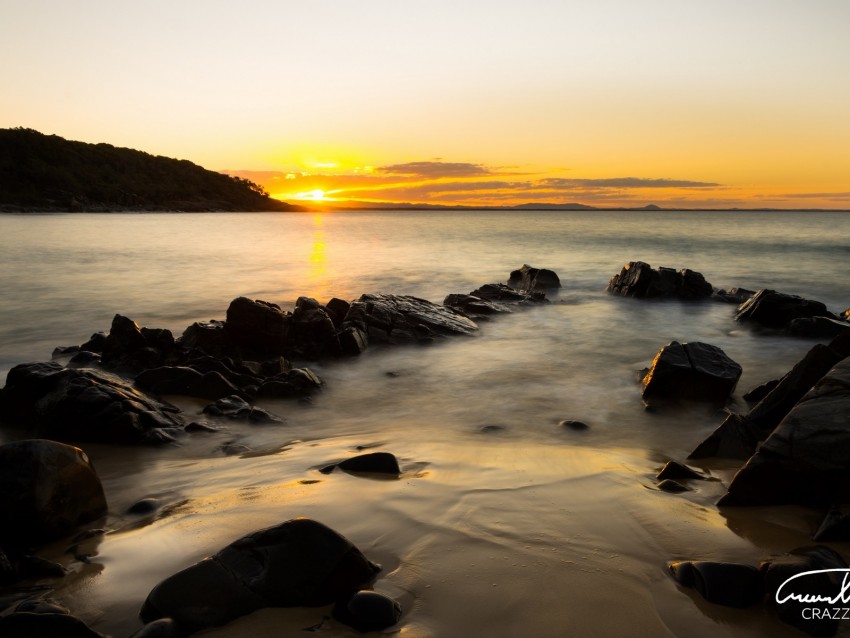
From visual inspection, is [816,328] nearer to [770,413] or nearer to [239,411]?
[770,413]

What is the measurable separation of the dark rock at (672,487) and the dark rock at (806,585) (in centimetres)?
134

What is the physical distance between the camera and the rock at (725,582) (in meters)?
2.94

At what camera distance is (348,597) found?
291cm

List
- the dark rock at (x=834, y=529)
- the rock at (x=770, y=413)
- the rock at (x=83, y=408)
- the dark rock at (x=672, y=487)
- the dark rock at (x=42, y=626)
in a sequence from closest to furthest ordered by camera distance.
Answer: the dark rock at (x=42, y=626) → the dark rock at (x=834, y=529) → the dark rock at (x=672, y=487) → the rock at (x=770, y=413) → the rock at (x=83, y=408)

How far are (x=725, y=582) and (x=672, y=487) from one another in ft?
5.19

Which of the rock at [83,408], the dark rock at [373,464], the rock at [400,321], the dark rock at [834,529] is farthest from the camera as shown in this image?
the rock at [400,321]

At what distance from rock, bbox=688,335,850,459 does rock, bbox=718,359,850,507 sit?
3.61ft

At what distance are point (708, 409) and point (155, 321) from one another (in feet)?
41.4

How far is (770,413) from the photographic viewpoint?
571 centimetres

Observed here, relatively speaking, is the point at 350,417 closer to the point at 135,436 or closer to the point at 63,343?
the point at 135,436

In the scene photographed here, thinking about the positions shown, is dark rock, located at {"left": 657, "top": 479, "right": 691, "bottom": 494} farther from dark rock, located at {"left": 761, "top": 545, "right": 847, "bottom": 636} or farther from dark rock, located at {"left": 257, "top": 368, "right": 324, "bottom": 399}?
dark rock, located at {"left": 257, "top": 368, "right": 324, "bottom": 399}

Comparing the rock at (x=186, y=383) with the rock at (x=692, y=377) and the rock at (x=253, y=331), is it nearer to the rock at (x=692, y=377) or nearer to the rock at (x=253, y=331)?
the rock at (x=253, y=331)

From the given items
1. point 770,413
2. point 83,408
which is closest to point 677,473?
point 770,413

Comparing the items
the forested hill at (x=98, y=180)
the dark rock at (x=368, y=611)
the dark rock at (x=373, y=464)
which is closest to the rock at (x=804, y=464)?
the dark rock at (x=373, y=464)
